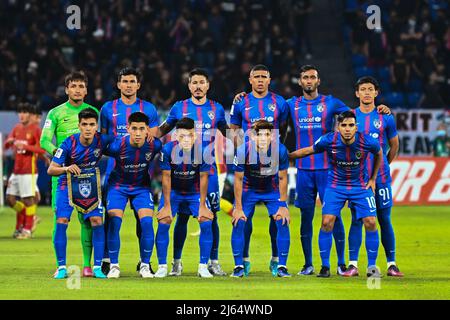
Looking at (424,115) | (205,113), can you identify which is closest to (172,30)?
(424,115)

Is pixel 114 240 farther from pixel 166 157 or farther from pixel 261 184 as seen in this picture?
pixel 261 184

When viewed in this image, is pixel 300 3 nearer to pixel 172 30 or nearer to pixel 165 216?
pixel 172 30

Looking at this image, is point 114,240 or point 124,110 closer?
point 114,240

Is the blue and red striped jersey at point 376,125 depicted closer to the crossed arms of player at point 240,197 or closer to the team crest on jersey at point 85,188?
the crossed arms of player at point 240,197

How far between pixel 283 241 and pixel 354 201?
2.95ft

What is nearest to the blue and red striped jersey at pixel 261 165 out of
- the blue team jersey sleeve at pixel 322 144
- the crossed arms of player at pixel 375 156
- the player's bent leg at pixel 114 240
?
the crossed arms of player at pixel 375 156

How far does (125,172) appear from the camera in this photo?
1320 cm

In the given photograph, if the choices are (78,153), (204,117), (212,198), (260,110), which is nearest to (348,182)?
(260,110)

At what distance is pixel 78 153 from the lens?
1302cm

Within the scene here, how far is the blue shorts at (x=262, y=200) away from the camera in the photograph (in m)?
13.4

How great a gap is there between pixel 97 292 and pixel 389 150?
4.18 meters

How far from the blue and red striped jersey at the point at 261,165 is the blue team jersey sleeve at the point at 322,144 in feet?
1.13

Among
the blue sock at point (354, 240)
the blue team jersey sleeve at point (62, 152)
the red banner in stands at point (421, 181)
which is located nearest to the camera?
the blue team jersey sleeve at point (62, 152)

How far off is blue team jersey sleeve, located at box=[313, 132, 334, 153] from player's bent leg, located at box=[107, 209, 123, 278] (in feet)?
7.49
